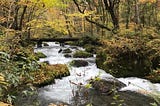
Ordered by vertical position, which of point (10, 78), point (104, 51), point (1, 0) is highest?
point (1, 0)

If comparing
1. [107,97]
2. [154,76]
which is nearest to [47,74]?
[107,97]

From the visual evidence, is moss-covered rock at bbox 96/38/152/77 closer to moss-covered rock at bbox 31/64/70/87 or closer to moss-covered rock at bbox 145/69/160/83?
moss-covered rock at bbox 145/69/160/83

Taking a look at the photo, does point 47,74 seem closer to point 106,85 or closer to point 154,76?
point 106,85

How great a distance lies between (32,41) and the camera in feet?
78.5

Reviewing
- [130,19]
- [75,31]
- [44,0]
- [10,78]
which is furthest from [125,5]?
[10,78]

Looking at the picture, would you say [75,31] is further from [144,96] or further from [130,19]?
[144,96]

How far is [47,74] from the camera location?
468 inches

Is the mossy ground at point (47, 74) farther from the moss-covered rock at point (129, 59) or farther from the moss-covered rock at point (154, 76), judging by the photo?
the moss-covered rock at point (154, 76)

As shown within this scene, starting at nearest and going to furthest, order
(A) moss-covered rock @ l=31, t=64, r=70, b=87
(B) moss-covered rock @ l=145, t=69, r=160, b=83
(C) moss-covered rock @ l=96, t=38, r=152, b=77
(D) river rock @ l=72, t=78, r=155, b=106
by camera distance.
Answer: (D) river rock @ l=72, t=78, r=155, b=106 < (A) moss-covered rock @ l=31, t=64, r=70, b=87 < (B) moss-covered rock @ l=145, t=69, r=160, b=83 < (C) moss-covered rock @ l=96, t=38, r=152, b=77

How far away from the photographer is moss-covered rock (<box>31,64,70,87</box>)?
11.1 m

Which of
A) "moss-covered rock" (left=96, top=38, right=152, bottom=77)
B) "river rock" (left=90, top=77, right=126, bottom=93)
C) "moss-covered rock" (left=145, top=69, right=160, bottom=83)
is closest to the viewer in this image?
"river rock" (left=90, top=77, right=126, bottom=93)

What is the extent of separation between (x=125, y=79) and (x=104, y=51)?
196 centimetres

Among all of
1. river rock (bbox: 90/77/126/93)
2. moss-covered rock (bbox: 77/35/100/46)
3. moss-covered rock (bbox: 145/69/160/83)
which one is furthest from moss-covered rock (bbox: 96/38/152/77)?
moss-covered rock (bbox: 77/35/100/46)

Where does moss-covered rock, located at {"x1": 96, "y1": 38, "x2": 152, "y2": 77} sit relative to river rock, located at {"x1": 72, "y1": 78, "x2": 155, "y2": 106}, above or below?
above
